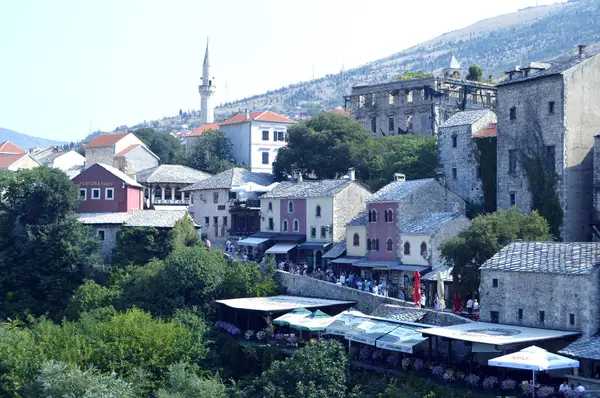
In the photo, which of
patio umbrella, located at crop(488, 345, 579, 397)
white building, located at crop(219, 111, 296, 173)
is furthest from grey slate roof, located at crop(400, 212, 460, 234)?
white building, located at crop(219, 111, 296, 173)

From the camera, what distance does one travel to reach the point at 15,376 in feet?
146

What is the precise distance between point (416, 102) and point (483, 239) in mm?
33827

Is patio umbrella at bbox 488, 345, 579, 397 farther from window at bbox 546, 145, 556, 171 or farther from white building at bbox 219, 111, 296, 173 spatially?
white building at bbox 219, 111, 296, 173

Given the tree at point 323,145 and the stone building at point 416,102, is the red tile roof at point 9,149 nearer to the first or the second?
the tree at point 323,145

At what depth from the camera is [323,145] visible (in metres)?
71.1

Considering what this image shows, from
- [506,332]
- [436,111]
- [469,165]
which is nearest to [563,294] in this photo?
[506,332]

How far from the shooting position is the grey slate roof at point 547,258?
124 feet

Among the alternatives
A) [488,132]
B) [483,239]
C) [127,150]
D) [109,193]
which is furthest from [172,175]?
[483,239]

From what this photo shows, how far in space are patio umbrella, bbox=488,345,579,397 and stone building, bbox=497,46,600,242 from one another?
52.6 feet

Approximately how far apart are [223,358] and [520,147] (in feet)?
64.3

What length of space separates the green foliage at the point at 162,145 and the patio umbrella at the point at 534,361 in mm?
77366

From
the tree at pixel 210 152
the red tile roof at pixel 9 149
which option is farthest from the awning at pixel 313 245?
the red tile roof at pixel 9 149

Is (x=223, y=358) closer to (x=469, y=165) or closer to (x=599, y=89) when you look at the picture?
(x=469, y=165)

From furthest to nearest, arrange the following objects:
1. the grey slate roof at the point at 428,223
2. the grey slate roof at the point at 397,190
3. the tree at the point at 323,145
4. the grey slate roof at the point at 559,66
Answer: the tree at the point at 323,145 < the grey slate roof at the point at 397,190 < the grey slate roof at the point at 428,223 < the grey slate roof at the point at 559,66
